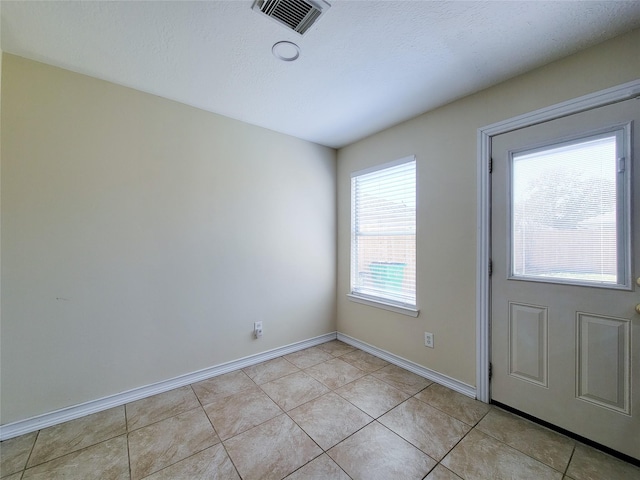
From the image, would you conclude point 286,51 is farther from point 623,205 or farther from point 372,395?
point 372,395

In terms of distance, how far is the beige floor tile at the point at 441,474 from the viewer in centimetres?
137

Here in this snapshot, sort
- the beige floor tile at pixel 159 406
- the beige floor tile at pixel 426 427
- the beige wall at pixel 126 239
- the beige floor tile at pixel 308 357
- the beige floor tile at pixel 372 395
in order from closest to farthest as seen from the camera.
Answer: the beige floor tile at pixel 426 427, the beige wall at pixel 126 239, the beige floor tile at pixel 159 406, the beige floor tile at pixel 372 395, the beige floor tile at pixel 308 357

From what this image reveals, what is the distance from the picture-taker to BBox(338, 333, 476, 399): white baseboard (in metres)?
2.13

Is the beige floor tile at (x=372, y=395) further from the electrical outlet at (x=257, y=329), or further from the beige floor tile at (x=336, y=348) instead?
the electrical outlet at (x=257, y=329)

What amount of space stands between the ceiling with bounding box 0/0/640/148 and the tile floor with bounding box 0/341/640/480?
2417 mm

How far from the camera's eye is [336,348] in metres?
3.06

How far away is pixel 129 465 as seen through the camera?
1.46 m

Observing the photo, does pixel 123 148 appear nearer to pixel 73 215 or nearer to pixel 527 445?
pixel 73 215

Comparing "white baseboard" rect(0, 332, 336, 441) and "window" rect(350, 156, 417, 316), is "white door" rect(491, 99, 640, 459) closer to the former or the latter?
"window" rect(350, 156, 417, 316)

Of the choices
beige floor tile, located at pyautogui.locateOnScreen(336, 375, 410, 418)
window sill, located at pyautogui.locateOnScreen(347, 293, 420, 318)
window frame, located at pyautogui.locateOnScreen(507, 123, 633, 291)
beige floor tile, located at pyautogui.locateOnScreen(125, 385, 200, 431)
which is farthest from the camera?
window sill, located at pyautogui.locateOnScreen(347, 293, 420, 318)

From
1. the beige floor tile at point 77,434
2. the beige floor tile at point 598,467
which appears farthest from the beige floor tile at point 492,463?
the beige floor tile at point 77,434

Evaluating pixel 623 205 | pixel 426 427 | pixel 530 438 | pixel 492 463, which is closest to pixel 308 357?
pixel 426 427

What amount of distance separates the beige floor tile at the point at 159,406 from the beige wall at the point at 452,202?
74.3 inches

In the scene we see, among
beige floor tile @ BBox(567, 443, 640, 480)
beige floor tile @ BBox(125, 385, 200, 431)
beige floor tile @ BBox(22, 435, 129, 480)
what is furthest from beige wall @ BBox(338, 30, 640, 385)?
beige floor tile @ BBox(22, 435, 129, 480)
